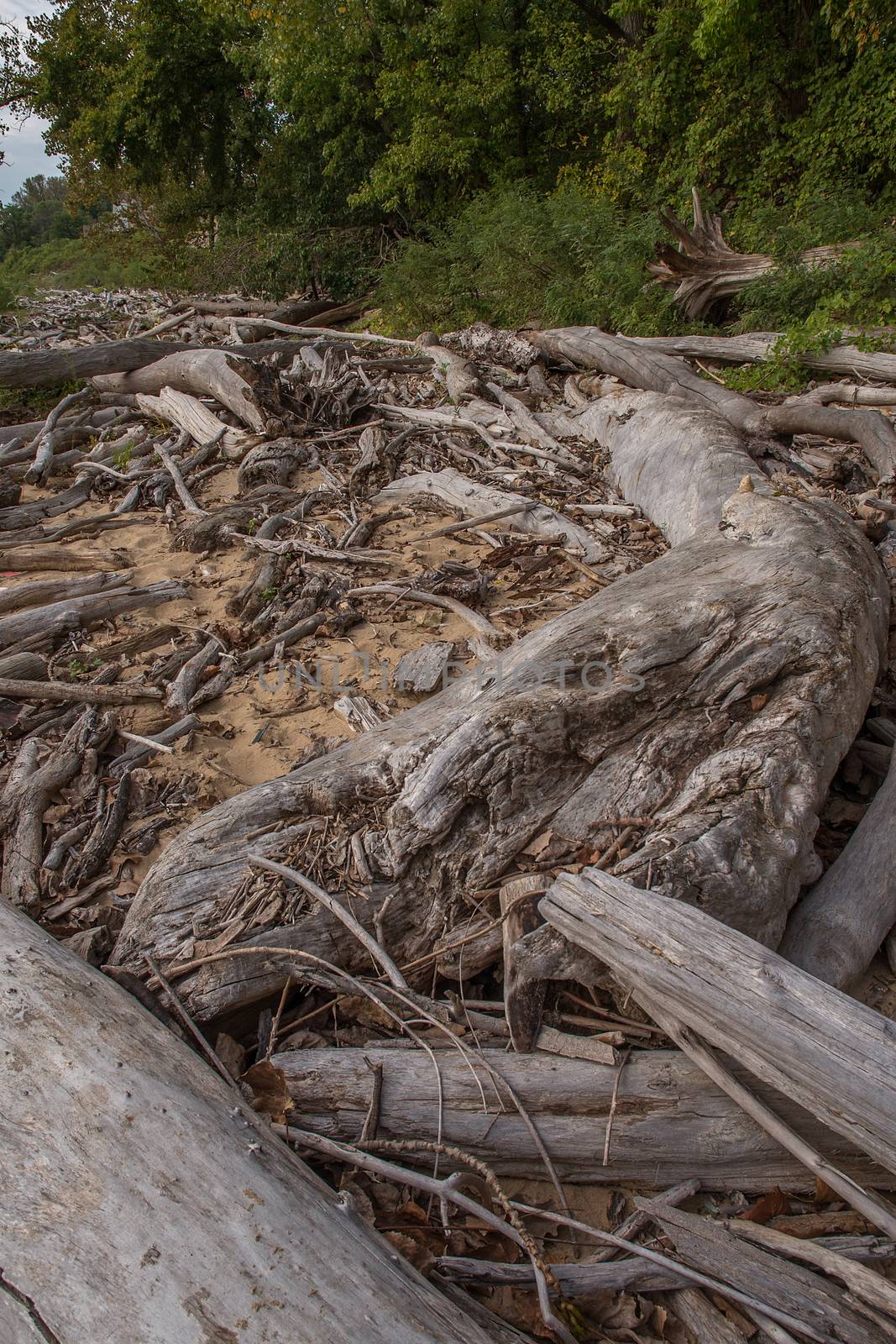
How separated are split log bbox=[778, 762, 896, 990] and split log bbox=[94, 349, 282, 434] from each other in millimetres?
6192

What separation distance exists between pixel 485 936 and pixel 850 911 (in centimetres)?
112

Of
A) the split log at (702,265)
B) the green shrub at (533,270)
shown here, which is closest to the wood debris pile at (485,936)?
the split log at (702,265)

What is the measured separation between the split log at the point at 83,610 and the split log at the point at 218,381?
295 cm

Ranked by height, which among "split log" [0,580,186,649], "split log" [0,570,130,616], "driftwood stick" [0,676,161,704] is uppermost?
"split log" [0,570,130,616]

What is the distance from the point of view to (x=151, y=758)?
3.45 meters

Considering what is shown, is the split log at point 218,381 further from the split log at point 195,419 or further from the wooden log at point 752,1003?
the wooden log at point 752,1003

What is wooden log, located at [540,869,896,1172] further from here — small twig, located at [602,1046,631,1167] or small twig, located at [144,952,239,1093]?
small twig, located at [144,952,239,1093]

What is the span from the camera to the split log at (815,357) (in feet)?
21.8

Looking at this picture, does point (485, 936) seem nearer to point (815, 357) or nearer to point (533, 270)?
point (815, 357)

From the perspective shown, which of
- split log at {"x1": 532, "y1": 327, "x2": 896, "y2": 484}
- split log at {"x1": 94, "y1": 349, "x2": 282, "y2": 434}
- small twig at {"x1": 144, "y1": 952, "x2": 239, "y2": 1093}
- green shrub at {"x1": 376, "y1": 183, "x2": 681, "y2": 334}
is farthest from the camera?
green shrub at {"x1": 376, "y1": 183, "x2": 681, "y2": 334}

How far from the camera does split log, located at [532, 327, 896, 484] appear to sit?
574 centimetres

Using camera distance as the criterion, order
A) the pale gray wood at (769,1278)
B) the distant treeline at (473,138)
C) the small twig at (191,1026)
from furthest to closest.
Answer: the distant treeline at (473,138) → the small twig at (191,1026) → the pale gray wood at (769,1278)

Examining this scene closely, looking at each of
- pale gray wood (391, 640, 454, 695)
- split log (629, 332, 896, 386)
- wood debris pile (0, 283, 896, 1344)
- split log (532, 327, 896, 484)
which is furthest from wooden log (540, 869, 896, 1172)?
split log (629, 332, 896, 386)

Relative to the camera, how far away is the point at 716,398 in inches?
272
